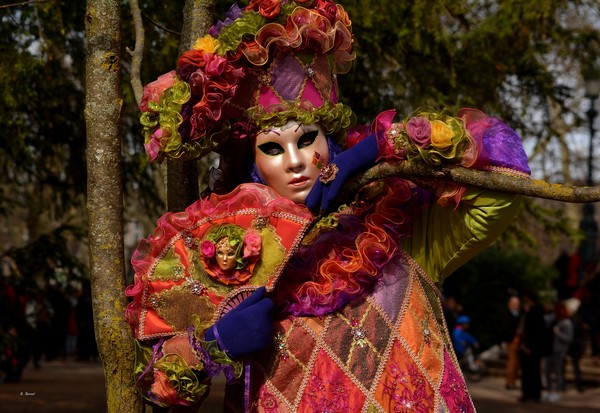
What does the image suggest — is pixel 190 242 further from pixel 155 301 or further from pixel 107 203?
pixel 107 203

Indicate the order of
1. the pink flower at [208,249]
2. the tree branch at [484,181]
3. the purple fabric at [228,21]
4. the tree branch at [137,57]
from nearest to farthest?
the tree branch at [484,181]
the pink flower at [208,249]
the purple fabric at [228,21]
the tree branch at [137,57]

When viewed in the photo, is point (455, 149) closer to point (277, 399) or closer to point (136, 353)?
point (277, 399)

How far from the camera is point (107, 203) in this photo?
12.8ft

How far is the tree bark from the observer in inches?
150

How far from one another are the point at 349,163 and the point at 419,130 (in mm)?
278

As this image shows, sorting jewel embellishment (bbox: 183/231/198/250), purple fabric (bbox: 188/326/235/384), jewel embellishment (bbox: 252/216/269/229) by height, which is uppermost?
jewel embellishment (bbox: 252/216/269/229)

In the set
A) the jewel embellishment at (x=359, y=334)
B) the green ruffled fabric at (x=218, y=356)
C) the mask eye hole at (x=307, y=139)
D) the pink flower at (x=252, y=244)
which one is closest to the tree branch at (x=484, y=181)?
the mask eye hole at (x=307, y=139)

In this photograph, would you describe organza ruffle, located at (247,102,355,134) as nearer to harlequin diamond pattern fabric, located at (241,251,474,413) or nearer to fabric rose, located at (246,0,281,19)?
fabric rose, located at (246,0,281,19)

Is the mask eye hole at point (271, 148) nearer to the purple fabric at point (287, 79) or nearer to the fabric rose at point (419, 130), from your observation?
the purple fabric at point (287, 79)

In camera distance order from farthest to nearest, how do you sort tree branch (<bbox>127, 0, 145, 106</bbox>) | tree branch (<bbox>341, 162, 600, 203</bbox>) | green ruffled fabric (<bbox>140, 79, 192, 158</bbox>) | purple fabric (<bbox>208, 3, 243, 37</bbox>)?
tree branch (<bbox>127, 0, 145, 106</bbox>), purple fabric (<bbox>208, 3, 243, 37</bbox>), green ruffled fabric (<bbox>140, 79, 192, 158</bbox>), tree branch (<bbox>341, 162, 600, 203</bbox>)

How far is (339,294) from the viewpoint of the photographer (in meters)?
3.66

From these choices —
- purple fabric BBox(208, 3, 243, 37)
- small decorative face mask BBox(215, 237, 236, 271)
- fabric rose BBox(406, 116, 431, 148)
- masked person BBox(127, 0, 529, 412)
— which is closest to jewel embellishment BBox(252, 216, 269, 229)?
masked person BBox(127, 0, 529, 412)

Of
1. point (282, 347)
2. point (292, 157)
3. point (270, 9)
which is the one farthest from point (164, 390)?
point (270, 9)

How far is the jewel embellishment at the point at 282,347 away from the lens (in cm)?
364
